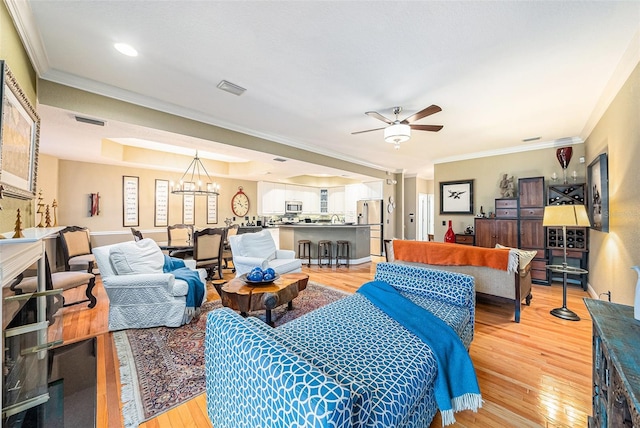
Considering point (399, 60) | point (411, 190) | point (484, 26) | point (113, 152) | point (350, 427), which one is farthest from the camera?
point (411, 190)

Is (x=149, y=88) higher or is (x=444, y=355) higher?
(x=149, y=88)

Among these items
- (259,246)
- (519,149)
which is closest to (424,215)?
(519,149)

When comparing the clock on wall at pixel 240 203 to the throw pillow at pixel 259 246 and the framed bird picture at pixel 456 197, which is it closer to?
the throw pillow at pixel 259 246

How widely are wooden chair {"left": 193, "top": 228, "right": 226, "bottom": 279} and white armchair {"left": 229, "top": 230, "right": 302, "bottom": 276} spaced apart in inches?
25.8

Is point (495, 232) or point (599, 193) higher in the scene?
point (599, 193)

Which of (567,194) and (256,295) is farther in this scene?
(567,194)

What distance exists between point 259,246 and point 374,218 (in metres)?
4.51

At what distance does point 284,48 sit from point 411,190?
7375mm

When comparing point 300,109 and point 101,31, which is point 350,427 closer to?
point 101,31

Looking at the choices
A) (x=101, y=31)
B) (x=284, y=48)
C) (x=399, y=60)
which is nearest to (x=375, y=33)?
(x=399, y=60)

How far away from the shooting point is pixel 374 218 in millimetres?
8000

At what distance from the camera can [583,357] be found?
7.77 feet

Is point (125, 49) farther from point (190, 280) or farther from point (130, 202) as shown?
point (130, 202)

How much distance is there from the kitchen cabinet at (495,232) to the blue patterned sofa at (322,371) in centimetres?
389
